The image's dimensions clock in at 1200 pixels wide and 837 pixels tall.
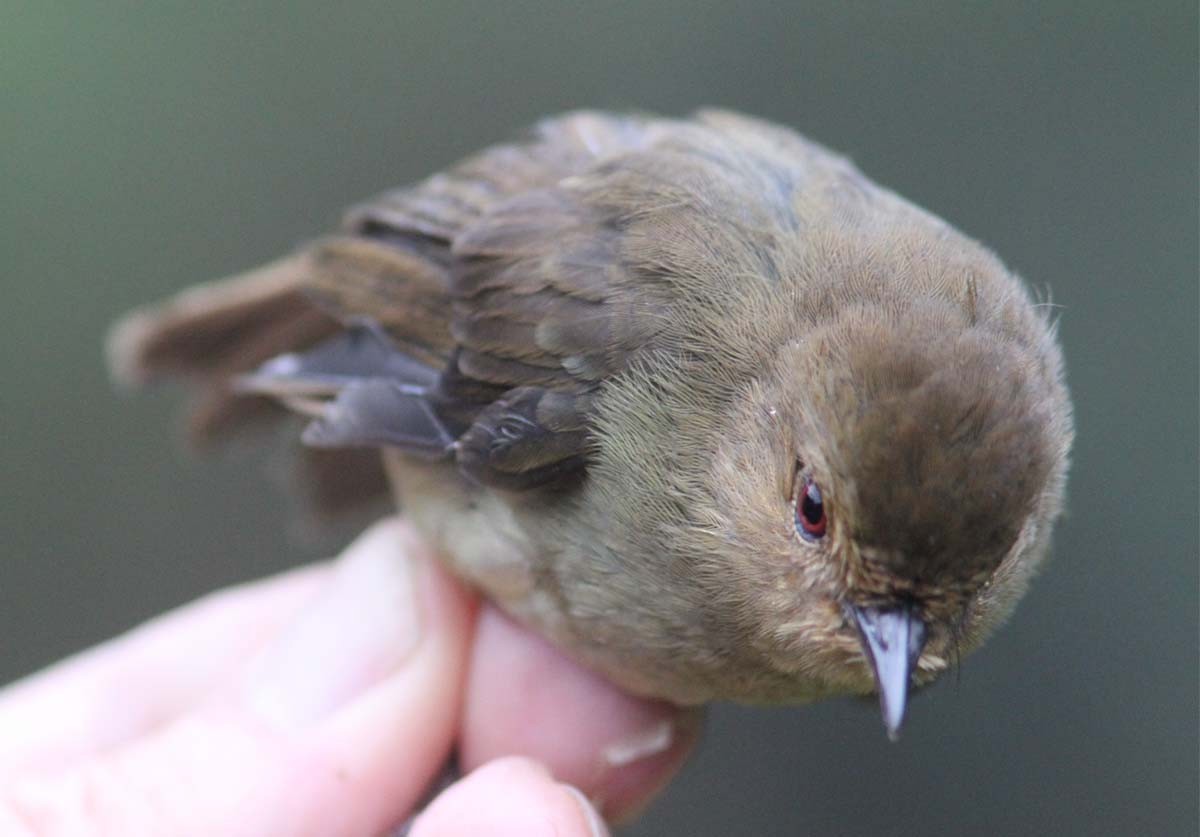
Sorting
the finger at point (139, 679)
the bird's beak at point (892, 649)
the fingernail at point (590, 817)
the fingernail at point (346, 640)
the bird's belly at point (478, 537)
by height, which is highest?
the bird's beak at point (892, 649)

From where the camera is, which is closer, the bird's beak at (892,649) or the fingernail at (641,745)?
the bird's beak at (892,649)

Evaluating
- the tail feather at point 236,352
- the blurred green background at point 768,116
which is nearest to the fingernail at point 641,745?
the blurred green background at point 768,116

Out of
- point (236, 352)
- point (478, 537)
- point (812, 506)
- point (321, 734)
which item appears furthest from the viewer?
point (236, 352)

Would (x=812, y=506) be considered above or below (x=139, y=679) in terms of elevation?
above

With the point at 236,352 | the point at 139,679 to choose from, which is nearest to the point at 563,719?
the point at 139,679

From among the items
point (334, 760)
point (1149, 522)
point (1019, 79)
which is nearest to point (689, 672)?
point (334, 760)

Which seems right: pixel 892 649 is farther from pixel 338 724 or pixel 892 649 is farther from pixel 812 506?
pixel 338 724

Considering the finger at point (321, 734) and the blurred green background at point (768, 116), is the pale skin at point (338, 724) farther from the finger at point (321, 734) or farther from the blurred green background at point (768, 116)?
the blurred green background at point (768, 116)
